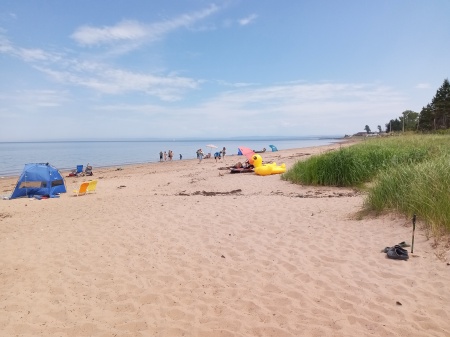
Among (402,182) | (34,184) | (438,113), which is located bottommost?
(34,184)

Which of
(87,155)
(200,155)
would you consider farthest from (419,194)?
(87,155)

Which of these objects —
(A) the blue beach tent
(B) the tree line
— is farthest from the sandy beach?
(B) the tree line

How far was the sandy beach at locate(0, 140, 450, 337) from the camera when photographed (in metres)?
3.50

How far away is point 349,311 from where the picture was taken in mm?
3553

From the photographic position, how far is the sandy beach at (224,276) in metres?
3.50

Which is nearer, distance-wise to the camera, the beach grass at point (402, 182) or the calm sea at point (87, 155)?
the beach grass at point (402, 182)

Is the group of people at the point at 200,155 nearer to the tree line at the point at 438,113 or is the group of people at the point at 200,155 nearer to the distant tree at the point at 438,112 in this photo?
the tree line at the point at 438,113

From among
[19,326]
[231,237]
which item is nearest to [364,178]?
[231,237]

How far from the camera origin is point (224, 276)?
465 cm

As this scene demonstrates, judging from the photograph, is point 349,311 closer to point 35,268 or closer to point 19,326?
point 19,326

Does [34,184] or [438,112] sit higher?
[438,112]

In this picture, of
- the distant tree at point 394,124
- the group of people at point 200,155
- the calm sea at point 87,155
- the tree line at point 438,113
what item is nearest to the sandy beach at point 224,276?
the group of people at point 200,155

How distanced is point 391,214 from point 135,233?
5445 millimetres

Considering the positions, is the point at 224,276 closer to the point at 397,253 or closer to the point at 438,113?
the point at 397,253
